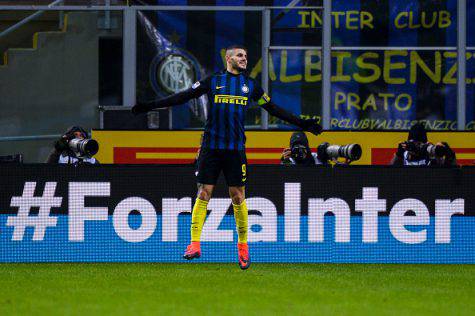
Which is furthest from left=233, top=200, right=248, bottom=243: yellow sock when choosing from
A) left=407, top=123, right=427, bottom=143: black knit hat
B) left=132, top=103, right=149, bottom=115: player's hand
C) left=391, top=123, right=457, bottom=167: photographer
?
left=407, top=123, right=427, bottom=143: black knit hat

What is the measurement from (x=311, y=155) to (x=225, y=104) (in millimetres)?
2756

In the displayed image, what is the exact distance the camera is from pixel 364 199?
1103 centimetres

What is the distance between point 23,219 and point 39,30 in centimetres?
516

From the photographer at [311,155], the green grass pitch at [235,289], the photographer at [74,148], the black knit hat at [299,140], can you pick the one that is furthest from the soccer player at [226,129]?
the black knit hat at [299,140]

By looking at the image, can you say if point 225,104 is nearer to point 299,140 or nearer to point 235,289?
point 235,289

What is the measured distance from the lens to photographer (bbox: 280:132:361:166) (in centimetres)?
1136

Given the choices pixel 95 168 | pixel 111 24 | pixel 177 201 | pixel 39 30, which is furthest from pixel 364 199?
pixel 39 30

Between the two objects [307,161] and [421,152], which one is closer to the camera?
[307,161]

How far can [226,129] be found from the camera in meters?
9.72

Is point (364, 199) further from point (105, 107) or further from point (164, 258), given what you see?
point (105, 107)

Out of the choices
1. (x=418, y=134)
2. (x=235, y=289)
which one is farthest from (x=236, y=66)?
(x=418, y=134)

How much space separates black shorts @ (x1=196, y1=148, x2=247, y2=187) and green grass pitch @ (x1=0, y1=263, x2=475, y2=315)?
2.68ft

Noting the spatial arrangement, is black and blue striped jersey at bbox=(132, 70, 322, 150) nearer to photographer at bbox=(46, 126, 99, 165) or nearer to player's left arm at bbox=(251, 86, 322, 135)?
player's left arm at bbox=(251, 86, 322, 135)

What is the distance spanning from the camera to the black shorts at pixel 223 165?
979 cm
